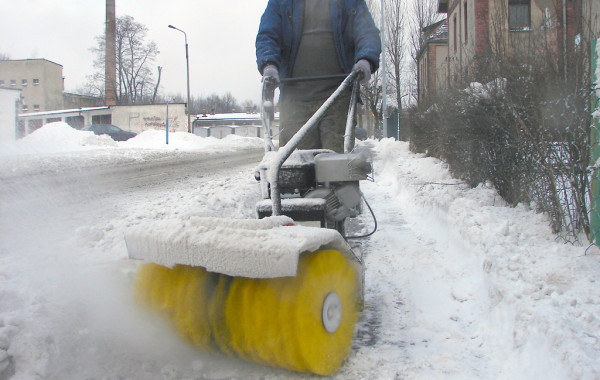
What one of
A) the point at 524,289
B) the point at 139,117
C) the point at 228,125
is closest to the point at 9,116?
the point at 524,289

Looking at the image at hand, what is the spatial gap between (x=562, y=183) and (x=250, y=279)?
246 centimetres

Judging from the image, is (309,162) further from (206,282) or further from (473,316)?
(473,316)

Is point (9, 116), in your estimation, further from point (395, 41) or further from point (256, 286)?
point (395, 41)

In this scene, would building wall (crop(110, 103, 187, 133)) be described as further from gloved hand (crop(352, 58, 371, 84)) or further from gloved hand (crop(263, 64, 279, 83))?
gloved hand (crop(352, 58, 371, 84))

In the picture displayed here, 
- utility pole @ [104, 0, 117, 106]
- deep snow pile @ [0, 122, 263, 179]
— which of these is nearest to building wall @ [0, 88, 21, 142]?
deep snow pile @ [0, 122, 263, 179]

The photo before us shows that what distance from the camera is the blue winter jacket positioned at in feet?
10.9

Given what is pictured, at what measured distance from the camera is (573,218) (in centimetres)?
314

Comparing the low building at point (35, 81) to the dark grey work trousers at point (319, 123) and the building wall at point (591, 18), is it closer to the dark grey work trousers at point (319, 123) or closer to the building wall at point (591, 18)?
the dark grey work trousers at point (319, 123)

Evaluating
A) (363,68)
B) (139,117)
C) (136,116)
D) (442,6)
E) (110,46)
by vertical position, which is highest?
(442,6)

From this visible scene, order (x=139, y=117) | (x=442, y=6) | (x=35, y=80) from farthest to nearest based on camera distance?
(x=139, y=117) → (x=442, y=6) → (x=35, y=80)

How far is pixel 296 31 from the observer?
346 centimetres

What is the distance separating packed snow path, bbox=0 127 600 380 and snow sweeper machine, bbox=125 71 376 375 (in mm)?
150

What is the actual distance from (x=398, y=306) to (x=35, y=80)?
422cm

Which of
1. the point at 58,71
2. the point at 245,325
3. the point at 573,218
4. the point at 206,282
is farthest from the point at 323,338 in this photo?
the point at 58,71
